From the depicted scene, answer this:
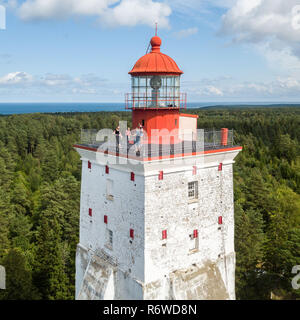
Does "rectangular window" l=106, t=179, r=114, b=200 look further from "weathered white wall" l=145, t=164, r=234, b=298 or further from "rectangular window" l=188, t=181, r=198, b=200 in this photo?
"rectangular window" l=188, t=181, r=198, b=200

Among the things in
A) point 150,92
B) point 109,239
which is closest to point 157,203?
point 109,239

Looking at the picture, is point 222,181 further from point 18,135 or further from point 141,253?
point 18,135

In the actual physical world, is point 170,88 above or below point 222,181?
above

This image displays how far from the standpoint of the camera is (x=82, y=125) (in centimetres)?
9869

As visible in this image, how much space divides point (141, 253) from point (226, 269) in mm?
6355

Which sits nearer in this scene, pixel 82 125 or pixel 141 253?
pixel 141 253

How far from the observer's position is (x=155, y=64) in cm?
1753

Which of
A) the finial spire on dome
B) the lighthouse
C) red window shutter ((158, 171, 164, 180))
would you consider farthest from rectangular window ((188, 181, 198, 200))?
the finial spire on dome

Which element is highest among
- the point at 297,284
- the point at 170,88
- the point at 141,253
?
the point at 170,88

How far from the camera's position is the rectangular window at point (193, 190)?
17.2 metres

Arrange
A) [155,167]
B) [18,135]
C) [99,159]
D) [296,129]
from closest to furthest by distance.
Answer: [155,167] < [99,159] < [18,135] < [296,129]

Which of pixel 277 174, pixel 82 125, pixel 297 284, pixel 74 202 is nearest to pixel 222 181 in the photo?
pixel 297 284

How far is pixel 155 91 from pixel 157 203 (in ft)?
21.6

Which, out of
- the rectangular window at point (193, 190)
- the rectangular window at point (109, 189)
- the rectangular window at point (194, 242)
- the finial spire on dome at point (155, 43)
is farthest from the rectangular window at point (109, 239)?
the finial spire on dome at point (155, 43)
